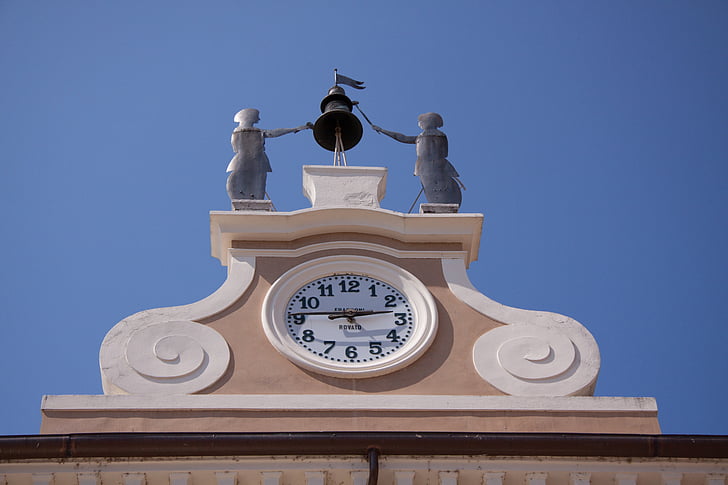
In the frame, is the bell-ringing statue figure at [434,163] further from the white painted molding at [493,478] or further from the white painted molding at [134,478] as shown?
the white painted molding at [134,478]

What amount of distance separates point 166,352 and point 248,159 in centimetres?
342

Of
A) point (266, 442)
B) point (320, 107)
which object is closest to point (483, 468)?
point (266, 442)

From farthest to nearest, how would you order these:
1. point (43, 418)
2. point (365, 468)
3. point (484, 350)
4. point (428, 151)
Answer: point (428, 151) → point (484, 350) → point (43, 418) → point (365, 468)

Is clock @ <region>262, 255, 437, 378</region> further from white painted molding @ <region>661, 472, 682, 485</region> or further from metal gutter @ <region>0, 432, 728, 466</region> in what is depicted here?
white painted molding @ <region>661, 472, 682, 485</region>

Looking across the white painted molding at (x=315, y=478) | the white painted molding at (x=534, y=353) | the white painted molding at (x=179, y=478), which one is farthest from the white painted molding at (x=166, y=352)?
the white painted molding at (x=534, y=353)

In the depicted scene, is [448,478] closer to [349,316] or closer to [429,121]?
[349,316]

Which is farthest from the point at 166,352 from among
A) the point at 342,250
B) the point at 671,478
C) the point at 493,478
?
the point at 671,478

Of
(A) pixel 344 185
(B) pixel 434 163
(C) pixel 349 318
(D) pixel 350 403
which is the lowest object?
(D) pixel 350 403

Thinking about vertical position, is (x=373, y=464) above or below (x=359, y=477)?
above

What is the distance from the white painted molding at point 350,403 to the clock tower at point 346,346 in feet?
0.04

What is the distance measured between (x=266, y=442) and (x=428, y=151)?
5.73 metres

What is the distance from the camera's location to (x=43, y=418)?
1381 centimetres

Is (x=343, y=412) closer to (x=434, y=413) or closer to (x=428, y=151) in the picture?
(x=434, y=413)

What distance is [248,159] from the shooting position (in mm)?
17344
